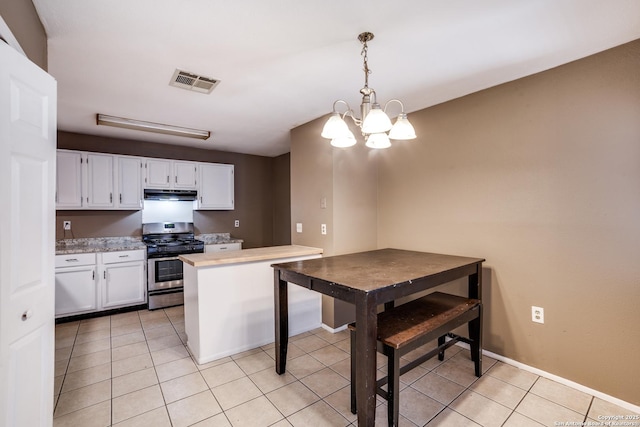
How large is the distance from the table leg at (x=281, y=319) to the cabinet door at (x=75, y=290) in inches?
110

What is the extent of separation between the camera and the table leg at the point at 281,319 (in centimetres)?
227

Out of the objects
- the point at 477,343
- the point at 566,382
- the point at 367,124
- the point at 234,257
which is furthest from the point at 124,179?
the point at 566,382

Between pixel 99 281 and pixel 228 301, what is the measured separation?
2.17m

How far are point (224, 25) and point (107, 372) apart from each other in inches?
109

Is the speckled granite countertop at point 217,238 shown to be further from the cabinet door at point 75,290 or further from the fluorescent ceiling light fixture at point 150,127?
the fluorescent ceiling light fixture at point 150,127

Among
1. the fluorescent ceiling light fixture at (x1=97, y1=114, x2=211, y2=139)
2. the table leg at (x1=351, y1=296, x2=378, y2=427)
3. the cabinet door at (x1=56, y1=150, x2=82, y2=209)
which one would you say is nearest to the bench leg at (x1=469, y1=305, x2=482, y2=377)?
the table leg at (x1=351, y1=296, x2=378, y2=427)

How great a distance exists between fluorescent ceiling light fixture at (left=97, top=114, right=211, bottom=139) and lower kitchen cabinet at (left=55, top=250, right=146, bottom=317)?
1.60m

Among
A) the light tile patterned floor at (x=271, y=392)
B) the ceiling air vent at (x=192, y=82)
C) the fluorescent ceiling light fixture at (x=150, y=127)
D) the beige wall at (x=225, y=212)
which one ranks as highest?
the ceiling air vent at (x=192, y=82)

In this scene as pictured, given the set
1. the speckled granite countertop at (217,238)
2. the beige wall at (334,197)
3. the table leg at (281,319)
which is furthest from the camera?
the speckled granite countertop at (217,238)

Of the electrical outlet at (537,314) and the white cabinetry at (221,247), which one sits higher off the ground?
the white cabinetry at (221,247)

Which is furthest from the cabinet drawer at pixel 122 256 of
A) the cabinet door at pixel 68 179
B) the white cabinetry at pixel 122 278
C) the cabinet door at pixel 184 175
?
the cabinet door at pixel 184 175

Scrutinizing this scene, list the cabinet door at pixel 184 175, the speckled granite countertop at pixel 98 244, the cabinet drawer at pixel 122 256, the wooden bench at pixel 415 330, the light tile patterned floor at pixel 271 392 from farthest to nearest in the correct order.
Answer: the cabinet door at pixel 184 175, the cabinet drawer at pixel 122 256, the speckled granite countertop at pixel 98 244, the light tile patterned floor at pixel 271 392, the wooden bench at pixel 415 330

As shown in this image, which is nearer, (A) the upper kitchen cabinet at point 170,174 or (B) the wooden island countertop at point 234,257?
(B) the wooden island countertop at point 234,257

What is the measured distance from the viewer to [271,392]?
2143 millimetres
